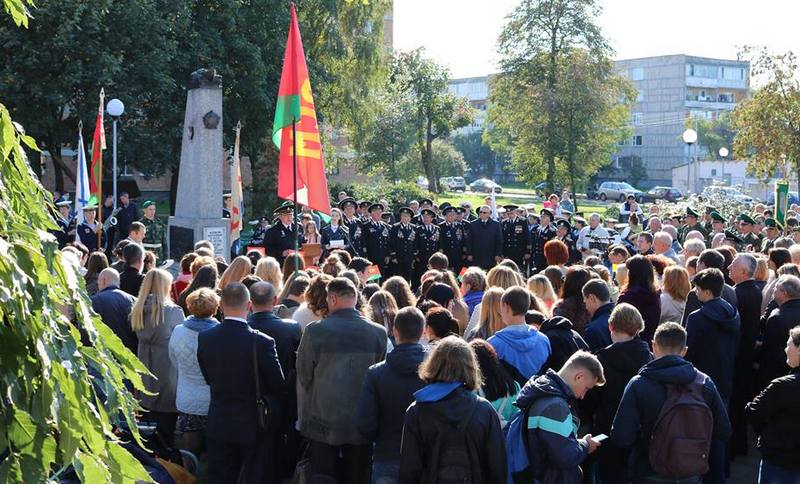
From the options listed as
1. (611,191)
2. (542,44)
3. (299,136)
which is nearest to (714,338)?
(299,136)

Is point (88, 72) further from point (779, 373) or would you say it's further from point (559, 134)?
point (559, 134)

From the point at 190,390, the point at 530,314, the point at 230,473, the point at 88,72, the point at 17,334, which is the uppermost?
the point at 88,72

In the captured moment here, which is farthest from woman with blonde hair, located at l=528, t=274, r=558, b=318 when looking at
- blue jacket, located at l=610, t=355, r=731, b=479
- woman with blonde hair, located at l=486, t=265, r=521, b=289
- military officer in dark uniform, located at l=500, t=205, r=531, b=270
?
military officer in dark uniform, located at l=500, t=205, r=531, b=270

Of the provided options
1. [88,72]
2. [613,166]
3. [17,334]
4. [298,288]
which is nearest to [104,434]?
[17,334]

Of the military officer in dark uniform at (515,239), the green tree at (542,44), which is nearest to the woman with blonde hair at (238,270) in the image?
the military officer in dark uniform at (515,239)

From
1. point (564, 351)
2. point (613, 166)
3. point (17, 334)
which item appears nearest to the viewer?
point (17, 334)

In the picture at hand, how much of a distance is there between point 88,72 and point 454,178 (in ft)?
171

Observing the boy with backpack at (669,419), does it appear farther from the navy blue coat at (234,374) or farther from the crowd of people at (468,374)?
the navy blue coat at (234,374)

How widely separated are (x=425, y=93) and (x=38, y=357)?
56664 mm

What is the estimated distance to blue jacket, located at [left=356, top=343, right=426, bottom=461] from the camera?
17.6ft

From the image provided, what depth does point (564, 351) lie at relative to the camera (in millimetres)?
6285

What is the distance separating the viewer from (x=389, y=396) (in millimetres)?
5410

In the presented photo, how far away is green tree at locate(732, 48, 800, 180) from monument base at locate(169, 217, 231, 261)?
18.2 meters

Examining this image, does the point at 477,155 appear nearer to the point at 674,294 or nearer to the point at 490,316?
the point at 674,294
